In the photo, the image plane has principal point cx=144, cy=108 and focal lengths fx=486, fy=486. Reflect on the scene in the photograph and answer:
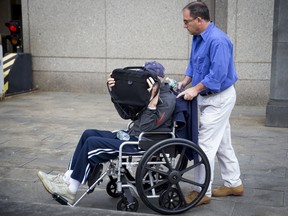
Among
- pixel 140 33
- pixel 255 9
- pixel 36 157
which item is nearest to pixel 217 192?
pixel 36 157

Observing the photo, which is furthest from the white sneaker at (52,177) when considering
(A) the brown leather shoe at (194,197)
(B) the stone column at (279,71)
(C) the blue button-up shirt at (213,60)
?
(B) the stone column at (279,71)

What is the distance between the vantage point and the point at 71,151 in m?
6.04

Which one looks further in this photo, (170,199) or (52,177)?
(52,177)

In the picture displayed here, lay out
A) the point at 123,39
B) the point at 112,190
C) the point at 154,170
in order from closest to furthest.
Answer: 1. the point at 154,170
2. the point at 112,190
3. the point at 123,39

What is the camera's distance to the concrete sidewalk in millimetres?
4223

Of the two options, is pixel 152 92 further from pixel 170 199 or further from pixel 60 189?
pixel 60 189

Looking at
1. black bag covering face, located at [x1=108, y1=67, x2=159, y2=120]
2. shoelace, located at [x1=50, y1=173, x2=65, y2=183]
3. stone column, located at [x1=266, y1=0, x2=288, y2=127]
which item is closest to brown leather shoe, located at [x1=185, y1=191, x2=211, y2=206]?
black bag covering face, located at [x1=108, y1=67, x2=159, y2=120]

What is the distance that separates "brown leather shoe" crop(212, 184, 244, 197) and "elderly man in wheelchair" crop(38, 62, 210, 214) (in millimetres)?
406

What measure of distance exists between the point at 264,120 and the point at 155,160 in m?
4.19

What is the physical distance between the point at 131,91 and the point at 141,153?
0.52 m

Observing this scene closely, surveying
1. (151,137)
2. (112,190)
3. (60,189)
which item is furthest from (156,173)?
(60,189)

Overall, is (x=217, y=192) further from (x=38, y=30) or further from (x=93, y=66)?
(x=38, y=30)

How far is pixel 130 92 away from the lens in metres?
4.06

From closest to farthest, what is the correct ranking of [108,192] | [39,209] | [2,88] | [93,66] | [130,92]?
[39,209], [130,92], [108,192], [2,88], [93,66]
